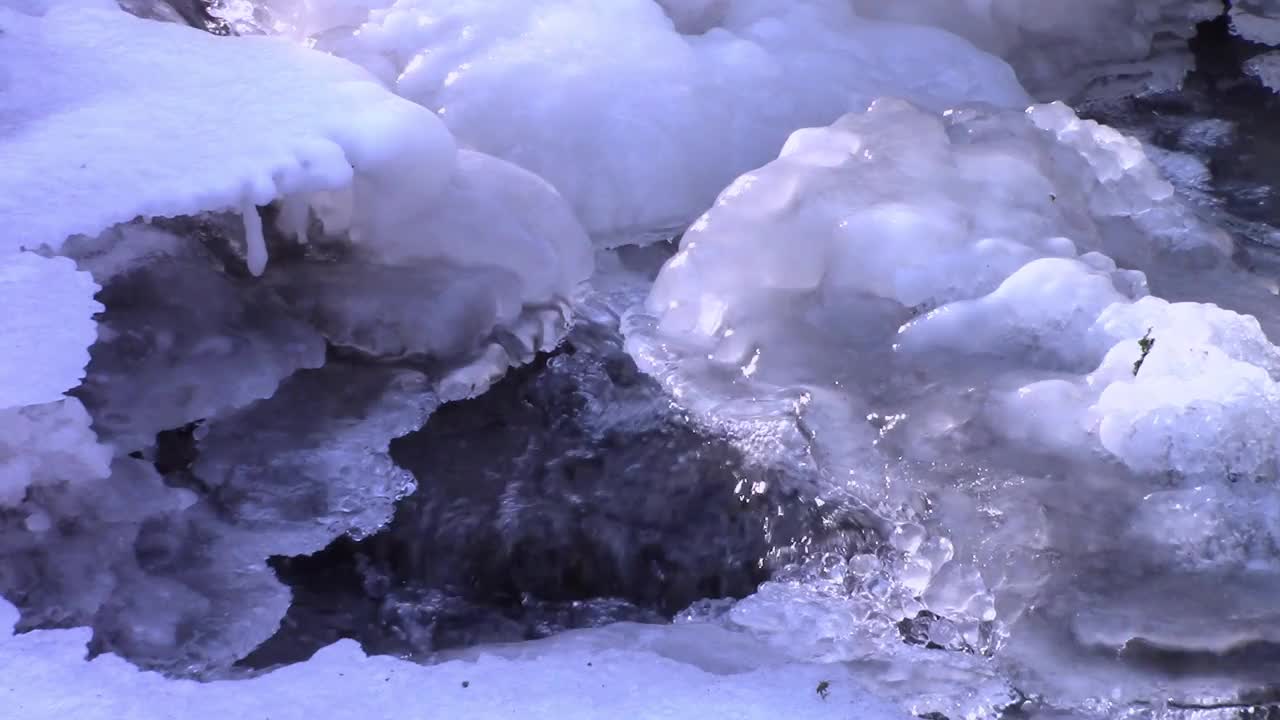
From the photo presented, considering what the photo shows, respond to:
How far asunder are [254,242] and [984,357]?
1.66 metres

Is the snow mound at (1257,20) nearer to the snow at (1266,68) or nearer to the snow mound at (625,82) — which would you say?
the snow at (1266,68)

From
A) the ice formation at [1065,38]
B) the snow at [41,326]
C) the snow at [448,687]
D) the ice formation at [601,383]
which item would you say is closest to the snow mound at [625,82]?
the ice formation at [601,383]

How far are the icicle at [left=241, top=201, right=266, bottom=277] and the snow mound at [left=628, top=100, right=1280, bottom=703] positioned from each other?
Result: 0.89 metres

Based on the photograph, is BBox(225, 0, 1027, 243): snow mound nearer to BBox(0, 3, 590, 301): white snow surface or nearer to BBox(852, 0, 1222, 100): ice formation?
BBox(0, 3, 590, 301): white snow surface

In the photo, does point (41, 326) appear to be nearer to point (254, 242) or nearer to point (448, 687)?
point (254, 242)

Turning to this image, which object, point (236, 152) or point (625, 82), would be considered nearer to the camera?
point (236, 152)

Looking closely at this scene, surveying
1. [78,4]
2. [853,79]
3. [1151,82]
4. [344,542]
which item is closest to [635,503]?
[344,542]

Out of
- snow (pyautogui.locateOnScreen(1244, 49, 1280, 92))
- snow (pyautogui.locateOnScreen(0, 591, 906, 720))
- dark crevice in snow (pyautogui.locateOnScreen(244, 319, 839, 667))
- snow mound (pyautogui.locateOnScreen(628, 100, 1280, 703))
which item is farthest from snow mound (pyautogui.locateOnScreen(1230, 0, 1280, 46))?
Answer: snow (pyautogui.locateOnScreen(0, 591, 906, 720))

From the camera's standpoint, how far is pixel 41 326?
2.43 m

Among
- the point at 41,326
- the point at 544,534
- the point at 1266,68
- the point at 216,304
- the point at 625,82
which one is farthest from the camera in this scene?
the point at 1266,68

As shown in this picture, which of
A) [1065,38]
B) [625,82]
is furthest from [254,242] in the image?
[1065,38]

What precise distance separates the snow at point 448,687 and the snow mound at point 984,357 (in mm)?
367

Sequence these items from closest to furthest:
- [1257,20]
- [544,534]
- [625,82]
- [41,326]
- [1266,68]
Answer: [41,326] → [544,534] → [625,82] → [1266,68] → [1257,20]

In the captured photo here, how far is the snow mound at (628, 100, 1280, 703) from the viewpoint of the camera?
237 cm
